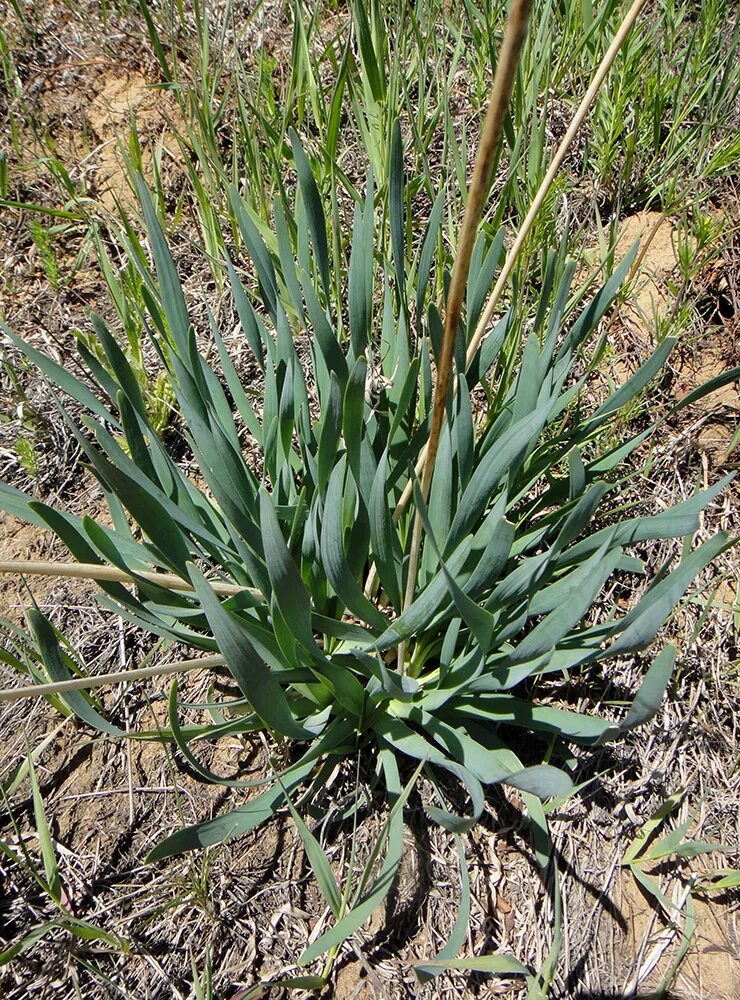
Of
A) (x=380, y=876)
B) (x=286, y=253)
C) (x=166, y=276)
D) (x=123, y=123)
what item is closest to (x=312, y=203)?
(x=286, y=253)

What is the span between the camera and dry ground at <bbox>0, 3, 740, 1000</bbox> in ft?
4.21

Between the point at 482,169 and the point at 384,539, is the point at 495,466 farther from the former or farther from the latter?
the point at 482,169

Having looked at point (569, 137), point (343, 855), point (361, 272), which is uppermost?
point (569, 137)

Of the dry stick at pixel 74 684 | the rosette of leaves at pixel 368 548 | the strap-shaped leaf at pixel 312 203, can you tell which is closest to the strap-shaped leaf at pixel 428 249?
the rosette of leaves at pixel 368 548

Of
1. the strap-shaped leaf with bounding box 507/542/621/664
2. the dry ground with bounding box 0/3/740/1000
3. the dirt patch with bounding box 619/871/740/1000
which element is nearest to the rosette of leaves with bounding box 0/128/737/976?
the strap-shaped leaf with bounding box 507/542/621/664

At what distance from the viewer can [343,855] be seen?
1.36 meters

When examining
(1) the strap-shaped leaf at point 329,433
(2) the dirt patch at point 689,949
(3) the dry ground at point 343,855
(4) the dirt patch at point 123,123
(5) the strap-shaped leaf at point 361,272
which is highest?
(4) the dirt patch at point 123,123

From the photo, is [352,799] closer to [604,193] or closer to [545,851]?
[545,851]

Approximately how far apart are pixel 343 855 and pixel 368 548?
0.52 metres

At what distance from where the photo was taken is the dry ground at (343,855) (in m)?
1.28

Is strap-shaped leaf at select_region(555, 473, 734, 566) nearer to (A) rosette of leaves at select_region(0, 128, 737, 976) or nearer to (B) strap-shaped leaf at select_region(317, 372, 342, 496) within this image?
(A) rosette of leaves at select_region(0, 128, 737, 976)

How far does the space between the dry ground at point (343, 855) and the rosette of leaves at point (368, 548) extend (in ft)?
0.36

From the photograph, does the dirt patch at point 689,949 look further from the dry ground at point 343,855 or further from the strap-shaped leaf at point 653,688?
the strap-shaped leaf at point 653,688

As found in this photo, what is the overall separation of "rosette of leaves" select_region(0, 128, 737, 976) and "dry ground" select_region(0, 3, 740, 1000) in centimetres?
11
